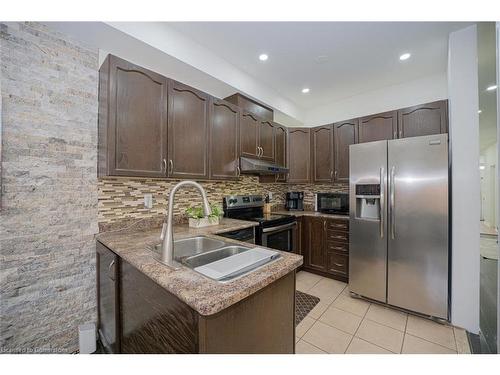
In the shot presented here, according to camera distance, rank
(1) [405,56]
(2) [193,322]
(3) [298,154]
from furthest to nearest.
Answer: (3) [298,154] < (1) [405,56] < (2) [193,322]

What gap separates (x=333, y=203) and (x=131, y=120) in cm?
286

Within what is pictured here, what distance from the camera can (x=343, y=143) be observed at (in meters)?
3.12

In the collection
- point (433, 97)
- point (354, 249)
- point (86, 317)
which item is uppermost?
point (433, 97)

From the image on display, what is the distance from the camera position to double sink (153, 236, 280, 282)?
0.91m

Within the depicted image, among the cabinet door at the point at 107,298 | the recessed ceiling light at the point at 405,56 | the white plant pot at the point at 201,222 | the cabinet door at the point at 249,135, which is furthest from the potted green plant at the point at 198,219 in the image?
the recessed ceiling light at the point at 405,56

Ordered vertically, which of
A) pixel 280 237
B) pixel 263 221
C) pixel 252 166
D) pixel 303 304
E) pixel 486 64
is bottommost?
pixel 303 304

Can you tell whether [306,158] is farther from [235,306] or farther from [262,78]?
[235,306]

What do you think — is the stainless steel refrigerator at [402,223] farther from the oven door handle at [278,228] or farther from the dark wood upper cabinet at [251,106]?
the dark wood upper cabinet at [251,106]

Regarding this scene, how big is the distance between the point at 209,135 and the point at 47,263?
167 centimetres

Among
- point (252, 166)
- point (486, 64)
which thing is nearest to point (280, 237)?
point (252, 166)

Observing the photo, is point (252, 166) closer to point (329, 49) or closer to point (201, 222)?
point (201, 222)

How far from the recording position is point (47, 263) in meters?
1.50

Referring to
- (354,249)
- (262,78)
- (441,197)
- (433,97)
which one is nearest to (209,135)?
(262,78)

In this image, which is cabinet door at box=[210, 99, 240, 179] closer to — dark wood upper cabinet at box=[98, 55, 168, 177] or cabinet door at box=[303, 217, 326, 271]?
dark wood upper cabinet at box=[98, 55, 168, 177]
